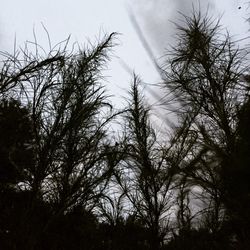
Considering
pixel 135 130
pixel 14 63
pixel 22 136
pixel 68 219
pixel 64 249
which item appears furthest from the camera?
pixel 135 130

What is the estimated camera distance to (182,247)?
856 centimetres

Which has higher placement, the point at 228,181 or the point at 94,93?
the point at 94,93

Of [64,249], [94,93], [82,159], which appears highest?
[94,93]

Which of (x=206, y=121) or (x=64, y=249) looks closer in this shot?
(x=206, y=121)

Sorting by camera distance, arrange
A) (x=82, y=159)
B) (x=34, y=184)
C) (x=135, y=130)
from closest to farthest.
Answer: (x=34, y=184) < (x=82, y=159) < (x=135, y=130)

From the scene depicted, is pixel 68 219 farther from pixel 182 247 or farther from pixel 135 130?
pixel 182 247

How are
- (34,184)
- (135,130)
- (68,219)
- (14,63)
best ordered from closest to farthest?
1. (34,184)
2. (14,63)
3. (68,219)
4. (135,130)

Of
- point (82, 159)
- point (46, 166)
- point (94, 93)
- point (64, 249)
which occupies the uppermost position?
point (94, 93)

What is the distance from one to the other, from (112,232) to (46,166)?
585cm

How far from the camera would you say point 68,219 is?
17.0 feet

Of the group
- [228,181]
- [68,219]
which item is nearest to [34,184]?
[68,219]

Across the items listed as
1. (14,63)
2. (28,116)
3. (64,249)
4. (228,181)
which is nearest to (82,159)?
(28,116)

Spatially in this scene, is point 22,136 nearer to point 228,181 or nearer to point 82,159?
point 82,159

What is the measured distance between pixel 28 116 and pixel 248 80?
2638mm
